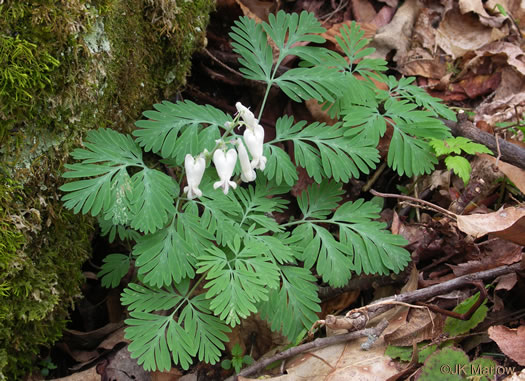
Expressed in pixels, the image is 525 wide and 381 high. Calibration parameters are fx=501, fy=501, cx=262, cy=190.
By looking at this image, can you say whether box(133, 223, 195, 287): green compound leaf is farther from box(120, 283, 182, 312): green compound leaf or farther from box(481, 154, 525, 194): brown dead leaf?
box(481, 154, 525, 194): brown dead leaf

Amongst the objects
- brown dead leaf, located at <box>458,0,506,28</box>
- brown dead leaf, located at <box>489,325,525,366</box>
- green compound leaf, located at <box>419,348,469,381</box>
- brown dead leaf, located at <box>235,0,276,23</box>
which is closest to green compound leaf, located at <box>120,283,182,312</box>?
green compound leaf, located at <box>419,348,469,381</box>

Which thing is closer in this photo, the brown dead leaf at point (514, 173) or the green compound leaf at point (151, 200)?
the green compound leaf at point (151, 200)

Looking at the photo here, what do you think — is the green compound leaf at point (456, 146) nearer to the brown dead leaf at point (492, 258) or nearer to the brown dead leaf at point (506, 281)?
the brown dead leaf at point (492, 258)

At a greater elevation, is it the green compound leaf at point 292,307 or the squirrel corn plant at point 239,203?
the squirrel corn plant at point 239,203

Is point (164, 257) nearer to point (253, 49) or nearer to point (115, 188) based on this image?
point (115, 188)

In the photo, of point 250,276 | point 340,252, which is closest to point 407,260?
point 340,252

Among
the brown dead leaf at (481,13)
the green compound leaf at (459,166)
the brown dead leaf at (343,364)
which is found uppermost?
the brown dead leaf at (481,13)

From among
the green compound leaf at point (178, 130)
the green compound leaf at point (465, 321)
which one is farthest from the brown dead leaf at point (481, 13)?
the green compound leaf at point (465, 321)
